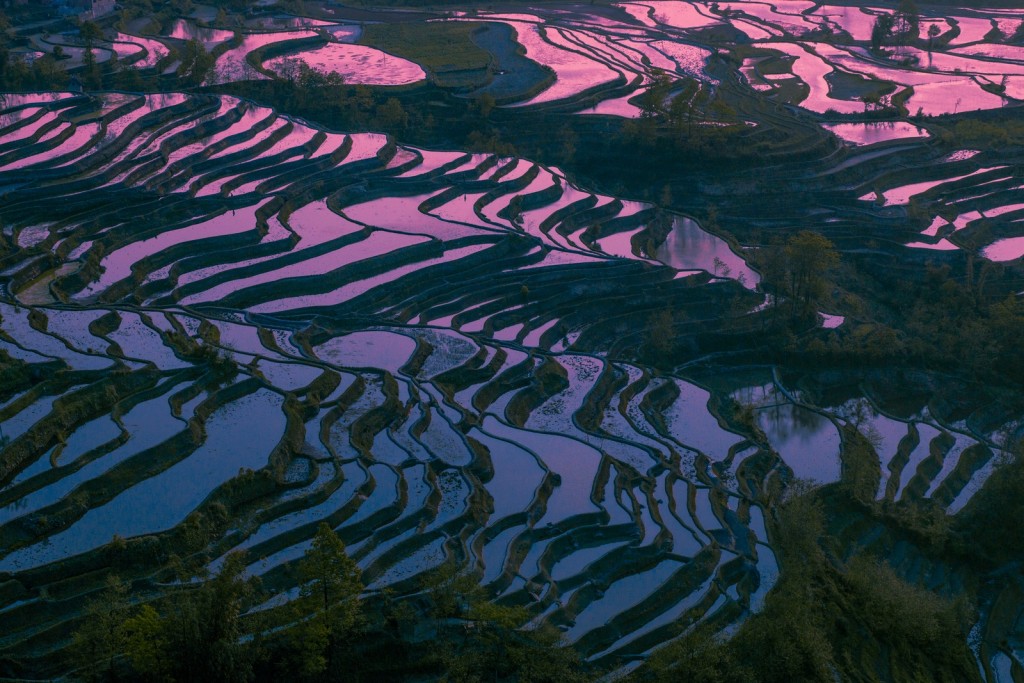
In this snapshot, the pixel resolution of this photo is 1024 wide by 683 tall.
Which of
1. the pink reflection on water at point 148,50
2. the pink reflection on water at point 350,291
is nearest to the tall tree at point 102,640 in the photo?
the pink reflection on water at point 350,291

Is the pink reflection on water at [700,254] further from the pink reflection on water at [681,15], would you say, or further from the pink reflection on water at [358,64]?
the pink reflection on water at [681,15]

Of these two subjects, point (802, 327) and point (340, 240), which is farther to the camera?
point (340, 240)

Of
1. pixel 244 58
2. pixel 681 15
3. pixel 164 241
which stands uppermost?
pixel 164 241

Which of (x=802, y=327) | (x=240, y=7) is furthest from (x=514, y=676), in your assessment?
(x=240, y=7)

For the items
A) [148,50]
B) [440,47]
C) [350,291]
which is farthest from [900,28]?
[350,291]

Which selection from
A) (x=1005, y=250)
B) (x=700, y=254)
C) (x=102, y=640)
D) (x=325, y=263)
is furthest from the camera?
(x=1005, y=250)

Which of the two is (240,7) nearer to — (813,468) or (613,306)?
(613,306)

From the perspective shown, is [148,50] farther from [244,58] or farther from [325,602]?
[325,602]
